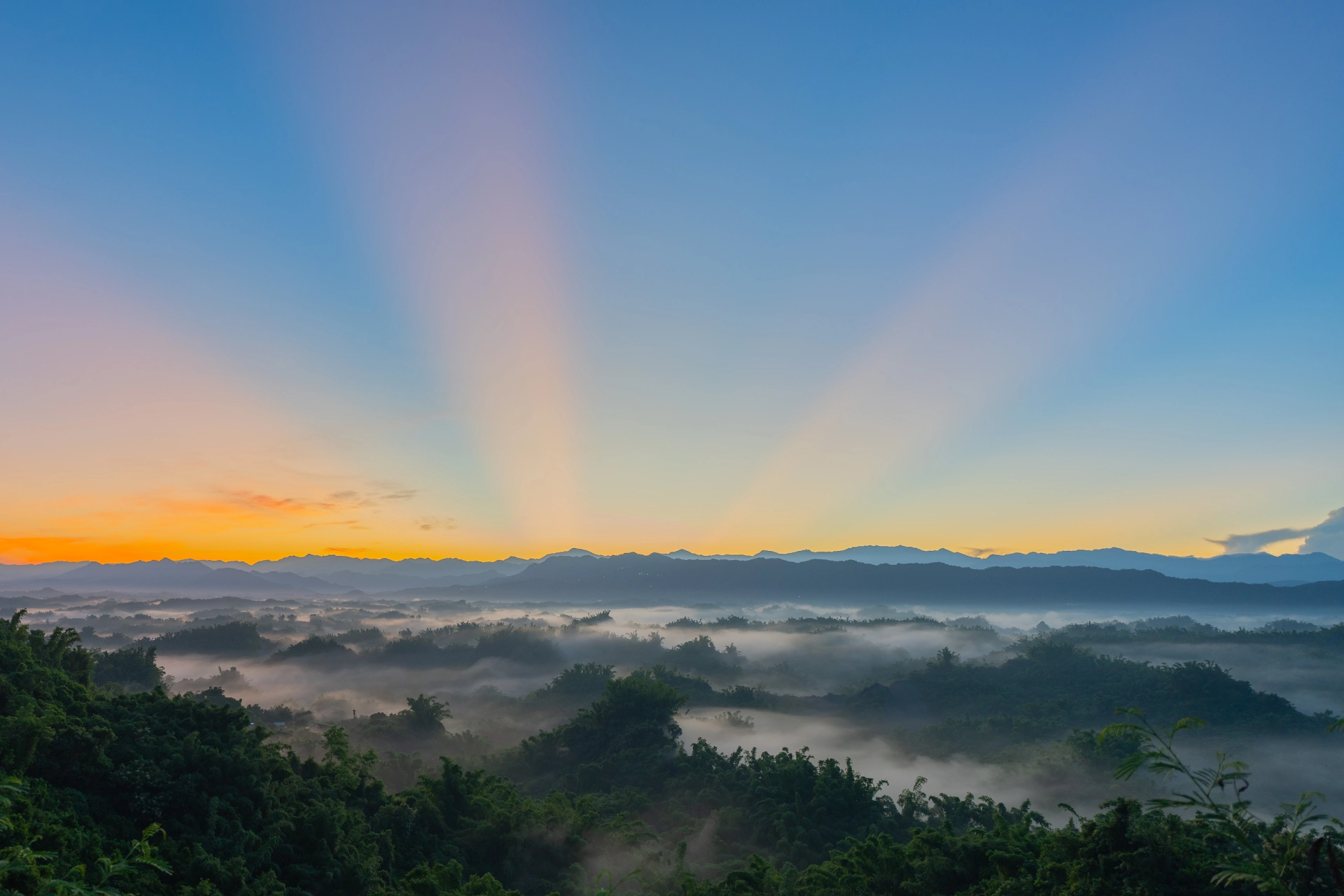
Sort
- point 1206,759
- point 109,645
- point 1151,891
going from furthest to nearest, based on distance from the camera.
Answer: point 109,645 < point 1206,759 < point 1151,891

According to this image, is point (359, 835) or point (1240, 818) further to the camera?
point (359, 835)

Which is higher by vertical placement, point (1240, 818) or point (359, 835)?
point (1240, 818)

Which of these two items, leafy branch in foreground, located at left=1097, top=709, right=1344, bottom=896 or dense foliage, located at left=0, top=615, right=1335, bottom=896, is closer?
leafy branch in foreground, located at left=1097, top=709, right=1344, bottom=896

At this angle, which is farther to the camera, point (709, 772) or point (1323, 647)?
point (1323, 647)

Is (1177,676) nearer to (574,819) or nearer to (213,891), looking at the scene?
(574,819)

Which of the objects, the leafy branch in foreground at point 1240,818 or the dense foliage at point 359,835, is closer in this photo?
the leafy branch in foreground at point 1240,818

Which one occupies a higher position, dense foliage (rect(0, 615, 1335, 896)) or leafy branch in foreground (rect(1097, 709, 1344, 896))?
leafy branch in foreground (rect(1097, 709, 1344, 896))

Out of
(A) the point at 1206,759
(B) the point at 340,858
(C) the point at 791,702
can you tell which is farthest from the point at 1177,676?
(B) the point at 340,858

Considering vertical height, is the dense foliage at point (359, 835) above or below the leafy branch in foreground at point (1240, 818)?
below
